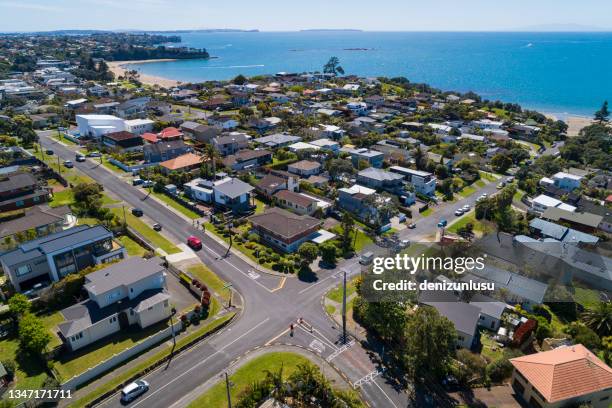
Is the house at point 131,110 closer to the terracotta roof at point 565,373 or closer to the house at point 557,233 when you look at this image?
the house at point 557,233

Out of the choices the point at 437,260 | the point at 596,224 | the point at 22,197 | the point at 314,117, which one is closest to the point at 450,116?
the point at 314,117

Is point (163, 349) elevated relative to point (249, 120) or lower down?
lower down

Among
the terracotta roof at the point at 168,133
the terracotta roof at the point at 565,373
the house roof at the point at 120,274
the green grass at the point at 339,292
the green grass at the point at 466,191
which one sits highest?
the terracotta roof at the point at 168,133

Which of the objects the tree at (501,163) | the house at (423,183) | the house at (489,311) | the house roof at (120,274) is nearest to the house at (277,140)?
the house at (423,183)

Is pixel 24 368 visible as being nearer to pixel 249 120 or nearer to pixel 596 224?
pixel 596 224

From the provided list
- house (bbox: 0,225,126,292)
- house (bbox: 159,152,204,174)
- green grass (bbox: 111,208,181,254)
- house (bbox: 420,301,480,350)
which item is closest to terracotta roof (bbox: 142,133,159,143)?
house (bbox: 159,152,204,174)

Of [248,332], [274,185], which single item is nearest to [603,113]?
[274,185]

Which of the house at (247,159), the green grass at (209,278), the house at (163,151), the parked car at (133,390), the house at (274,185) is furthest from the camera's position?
the house at (163,151)

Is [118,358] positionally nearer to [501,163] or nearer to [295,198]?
[295,198]
